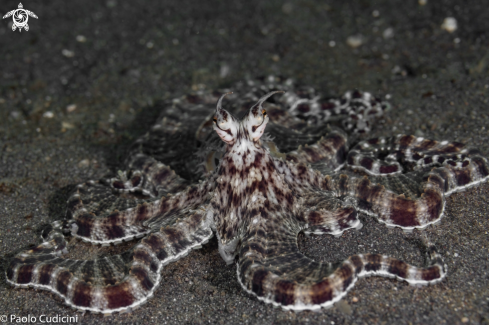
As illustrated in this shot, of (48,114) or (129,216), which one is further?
(48,114)

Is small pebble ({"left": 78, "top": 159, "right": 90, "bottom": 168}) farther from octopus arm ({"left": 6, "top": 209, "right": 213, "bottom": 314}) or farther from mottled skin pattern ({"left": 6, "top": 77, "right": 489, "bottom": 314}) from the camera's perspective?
octopus arm ({"left": 6, "top": 209, "right": 213, "bottom": 314})

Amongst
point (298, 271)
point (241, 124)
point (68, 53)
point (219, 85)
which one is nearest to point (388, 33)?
point (219, 85)

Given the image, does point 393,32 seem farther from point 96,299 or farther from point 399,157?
point 96,299

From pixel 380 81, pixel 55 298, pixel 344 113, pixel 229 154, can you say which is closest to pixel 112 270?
pixel 55 298

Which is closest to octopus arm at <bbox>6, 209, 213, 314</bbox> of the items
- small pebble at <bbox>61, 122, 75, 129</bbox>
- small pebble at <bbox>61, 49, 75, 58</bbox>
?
small pebble at <bbox>61, 122, 75, 129</bbox>

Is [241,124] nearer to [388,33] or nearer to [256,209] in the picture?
[256,209]

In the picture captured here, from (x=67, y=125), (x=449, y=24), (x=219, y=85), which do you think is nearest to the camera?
(x=67, y=125)
